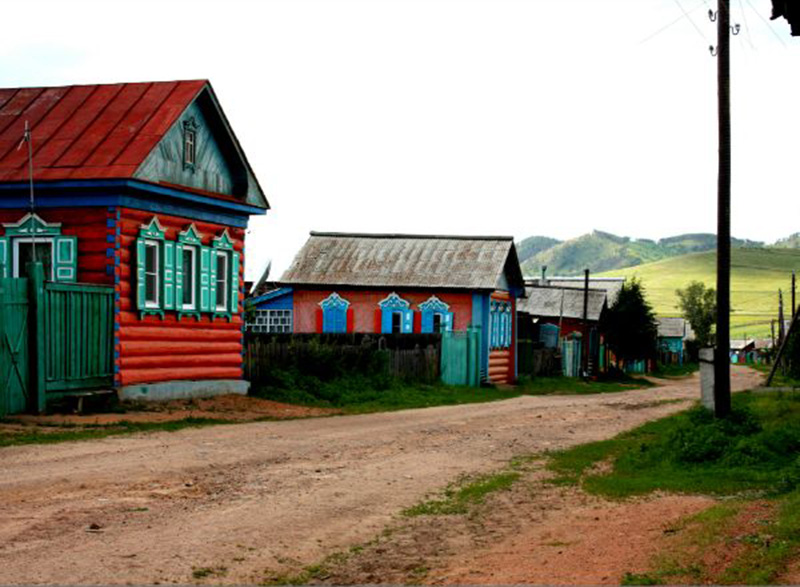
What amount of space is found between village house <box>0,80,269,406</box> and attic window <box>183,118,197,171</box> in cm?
3

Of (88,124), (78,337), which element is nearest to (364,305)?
(88,124)

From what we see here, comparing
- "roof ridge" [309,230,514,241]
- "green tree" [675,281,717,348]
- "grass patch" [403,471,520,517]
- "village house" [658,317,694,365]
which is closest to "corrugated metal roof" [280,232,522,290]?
"roof ridge" [309,230,514,241]

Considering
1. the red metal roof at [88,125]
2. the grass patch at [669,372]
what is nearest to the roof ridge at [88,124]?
the red metal roof at [88,125]

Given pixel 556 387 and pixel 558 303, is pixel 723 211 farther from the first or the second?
pixel 558 303

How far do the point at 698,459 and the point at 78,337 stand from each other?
1168 cm

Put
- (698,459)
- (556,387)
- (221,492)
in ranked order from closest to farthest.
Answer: (221,492), (698,459), (556,387)

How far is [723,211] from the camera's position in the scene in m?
19.8

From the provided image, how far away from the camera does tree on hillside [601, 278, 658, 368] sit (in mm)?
64438

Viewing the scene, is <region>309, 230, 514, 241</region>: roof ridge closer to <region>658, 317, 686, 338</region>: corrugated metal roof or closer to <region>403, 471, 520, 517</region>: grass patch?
<region>403, 471, 520, 517</region>: grass patch

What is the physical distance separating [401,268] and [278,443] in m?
26.9

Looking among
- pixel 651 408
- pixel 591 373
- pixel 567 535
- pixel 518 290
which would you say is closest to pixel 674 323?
pixel 591 373

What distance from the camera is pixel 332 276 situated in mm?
43781

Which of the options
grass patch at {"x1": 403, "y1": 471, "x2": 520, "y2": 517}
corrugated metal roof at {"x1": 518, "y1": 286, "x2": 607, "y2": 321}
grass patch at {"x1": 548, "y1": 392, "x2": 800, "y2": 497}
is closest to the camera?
grass patch at {"x1": 403, "y1": 471, "x2": 520, "y2": 517}

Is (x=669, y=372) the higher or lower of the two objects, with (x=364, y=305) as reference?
lower
